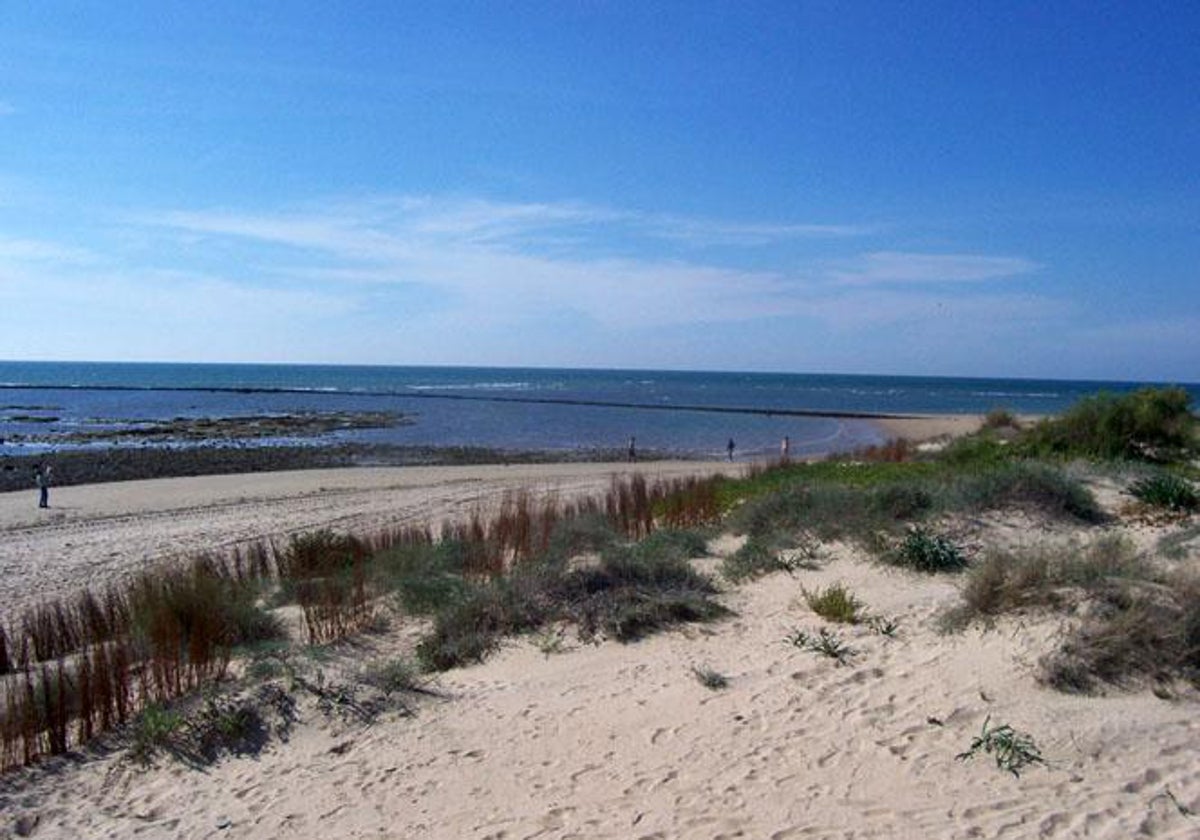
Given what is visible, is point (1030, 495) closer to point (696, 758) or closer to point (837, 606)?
point (837, 606)

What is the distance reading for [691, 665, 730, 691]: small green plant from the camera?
6492 mm

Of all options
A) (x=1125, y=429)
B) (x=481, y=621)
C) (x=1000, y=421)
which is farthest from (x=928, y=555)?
(x=1000, y=421)

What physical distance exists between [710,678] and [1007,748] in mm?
2059

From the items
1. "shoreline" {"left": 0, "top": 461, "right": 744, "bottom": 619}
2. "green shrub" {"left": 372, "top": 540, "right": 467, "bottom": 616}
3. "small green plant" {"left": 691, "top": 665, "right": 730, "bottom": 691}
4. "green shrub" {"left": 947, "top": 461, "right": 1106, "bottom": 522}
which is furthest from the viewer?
"shoreline" {"left": 0, "top": 461, "right": 744, "bottom": 619}

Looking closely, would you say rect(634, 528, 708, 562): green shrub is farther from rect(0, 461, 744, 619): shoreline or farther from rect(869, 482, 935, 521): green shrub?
rect(0, 461, 744, 619): shoreline

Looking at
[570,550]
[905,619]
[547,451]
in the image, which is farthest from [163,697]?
[547,451]

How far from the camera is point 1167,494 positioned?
36.8 feet

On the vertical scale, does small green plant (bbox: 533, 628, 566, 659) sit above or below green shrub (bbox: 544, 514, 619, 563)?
below

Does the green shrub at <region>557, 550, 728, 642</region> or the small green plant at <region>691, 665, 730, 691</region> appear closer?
the small green plant at <region>691, 665, 730, 691</region>

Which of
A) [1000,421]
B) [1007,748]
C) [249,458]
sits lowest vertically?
[249,458]

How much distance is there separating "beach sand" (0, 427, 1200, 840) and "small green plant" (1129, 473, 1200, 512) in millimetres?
5029

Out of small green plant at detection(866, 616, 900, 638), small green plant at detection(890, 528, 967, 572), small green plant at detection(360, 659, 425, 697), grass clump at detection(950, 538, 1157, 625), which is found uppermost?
grass clump at detection(950, 538, 1157, 625)

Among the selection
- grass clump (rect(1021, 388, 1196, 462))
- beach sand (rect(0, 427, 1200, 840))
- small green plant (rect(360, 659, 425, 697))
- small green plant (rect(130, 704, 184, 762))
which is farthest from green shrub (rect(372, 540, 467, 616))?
grass clump (rect(1021, 388, 1196, 462))

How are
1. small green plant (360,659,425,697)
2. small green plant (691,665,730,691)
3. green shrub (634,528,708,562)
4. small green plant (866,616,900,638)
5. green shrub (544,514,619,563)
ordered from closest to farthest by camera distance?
1. small green plant (691,665,730,691)
2. small green plant (360,659,425,697)
3. small green plant (866,616,900,638)
4. green shrub (634,528,708,562)
5. green shrub (544,514,619,563)
